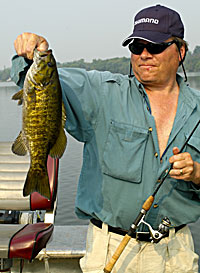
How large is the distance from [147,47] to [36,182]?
132cm

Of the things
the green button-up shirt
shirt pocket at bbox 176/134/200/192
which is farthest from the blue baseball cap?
shirt pocket at bbox 176/134/200/192

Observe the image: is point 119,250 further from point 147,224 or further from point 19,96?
point 19,96

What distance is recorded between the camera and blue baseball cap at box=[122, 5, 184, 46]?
3.07 m

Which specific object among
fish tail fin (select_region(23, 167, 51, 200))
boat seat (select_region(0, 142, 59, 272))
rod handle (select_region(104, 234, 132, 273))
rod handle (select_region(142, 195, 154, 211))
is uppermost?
fish tail fin (select_region(23, 167, 51, 200))

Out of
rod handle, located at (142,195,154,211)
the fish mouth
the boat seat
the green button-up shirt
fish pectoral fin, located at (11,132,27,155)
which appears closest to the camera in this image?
the fish mouth

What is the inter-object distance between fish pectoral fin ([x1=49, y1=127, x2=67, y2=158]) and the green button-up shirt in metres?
0.47

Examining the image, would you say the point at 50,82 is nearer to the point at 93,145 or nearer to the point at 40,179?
the point at 40,179

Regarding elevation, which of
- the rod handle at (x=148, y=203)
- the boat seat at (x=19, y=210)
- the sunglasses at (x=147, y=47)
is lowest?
the boat seat at (x=19, y=210)

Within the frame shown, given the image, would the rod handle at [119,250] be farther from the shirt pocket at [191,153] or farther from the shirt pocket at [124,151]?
the shirt pocket at [191,153]

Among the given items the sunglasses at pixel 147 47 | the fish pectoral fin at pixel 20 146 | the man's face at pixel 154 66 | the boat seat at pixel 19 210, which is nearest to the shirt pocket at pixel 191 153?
the man's face at pixel 154 66

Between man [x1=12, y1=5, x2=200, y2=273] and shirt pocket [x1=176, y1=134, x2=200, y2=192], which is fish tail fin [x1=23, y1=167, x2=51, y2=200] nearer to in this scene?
man [x1=12, y1=5, x2=200, y2=273]

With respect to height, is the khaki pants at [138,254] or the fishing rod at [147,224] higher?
the fishing rod at [147,224]

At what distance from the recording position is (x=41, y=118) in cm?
227

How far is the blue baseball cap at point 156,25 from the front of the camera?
3.07 metres
